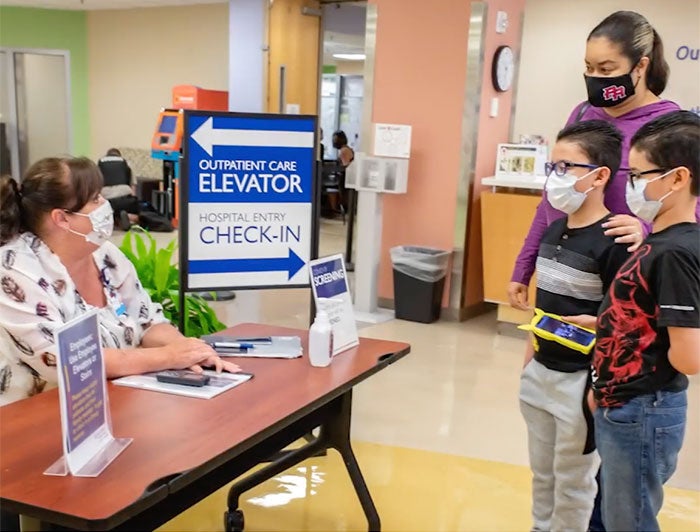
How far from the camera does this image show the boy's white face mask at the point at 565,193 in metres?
1.95

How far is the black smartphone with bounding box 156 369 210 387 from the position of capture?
71.3 inches

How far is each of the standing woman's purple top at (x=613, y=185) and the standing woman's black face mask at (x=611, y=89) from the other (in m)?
0.06

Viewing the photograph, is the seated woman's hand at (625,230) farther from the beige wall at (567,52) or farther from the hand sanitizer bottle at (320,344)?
the beige wall at (567,52)

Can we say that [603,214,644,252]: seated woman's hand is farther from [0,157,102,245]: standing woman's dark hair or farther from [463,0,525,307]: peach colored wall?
[463,0,525,307]: peach colored wall

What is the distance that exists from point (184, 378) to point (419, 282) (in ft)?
11.8

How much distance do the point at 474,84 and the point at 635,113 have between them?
10.6 ft

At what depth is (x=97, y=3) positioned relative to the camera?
990 centimetres

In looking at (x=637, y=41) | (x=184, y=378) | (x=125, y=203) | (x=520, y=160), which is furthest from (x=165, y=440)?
(x=125, y=203)

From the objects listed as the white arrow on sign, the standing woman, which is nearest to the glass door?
the white arrow on sign

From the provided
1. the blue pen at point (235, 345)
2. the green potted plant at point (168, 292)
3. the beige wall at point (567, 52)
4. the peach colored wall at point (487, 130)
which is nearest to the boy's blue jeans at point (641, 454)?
the blue pen at point (235, 345)

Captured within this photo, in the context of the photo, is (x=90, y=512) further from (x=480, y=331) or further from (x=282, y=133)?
(x=480, y=331)

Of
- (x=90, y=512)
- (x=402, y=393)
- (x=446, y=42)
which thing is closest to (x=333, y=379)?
(x=90, y=512)

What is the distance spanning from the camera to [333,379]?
1.94 m

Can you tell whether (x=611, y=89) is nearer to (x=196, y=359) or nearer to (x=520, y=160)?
(x=196, y=359)
